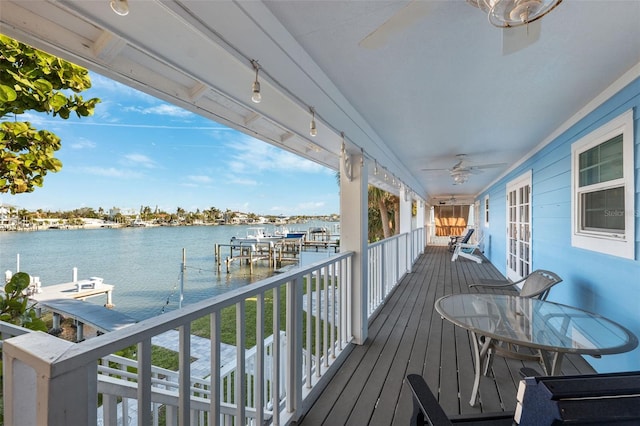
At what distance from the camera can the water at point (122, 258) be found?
3535 millimetres

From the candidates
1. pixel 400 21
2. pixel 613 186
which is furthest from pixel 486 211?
pixel 400 21

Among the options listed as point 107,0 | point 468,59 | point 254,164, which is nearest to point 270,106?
point 107,0

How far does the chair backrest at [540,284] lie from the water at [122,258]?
12.6ft

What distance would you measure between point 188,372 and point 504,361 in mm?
2903

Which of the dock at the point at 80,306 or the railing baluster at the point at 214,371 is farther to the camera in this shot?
the dock at the point at 80,306

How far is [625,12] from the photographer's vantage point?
1.48 metres

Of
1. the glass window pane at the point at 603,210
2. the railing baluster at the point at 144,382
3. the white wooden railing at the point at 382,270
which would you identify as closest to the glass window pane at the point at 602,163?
the glass window pane at the point at 603,210

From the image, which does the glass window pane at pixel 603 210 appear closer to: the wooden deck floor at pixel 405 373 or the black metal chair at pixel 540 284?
the black metal chair at pixel 540 284

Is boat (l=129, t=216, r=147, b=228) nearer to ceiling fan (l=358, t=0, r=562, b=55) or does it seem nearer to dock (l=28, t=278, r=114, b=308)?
dock (l=28, t=278, r=114, b=308)

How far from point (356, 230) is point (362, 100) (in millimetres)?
1291

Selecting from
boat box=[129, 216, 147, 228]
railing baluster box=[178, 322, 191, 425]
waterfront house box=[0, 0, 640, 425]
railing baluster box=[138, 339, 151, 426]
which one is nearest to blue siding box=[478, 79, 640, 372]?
waterfront house box=[0, 0, 640, 425]

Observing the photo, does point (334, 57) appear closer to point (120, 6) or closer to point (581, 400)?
point (120, 6)

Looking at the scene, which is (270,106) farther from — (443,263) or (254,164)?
(254,164)

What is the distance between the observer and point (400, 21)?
4.06 ft
